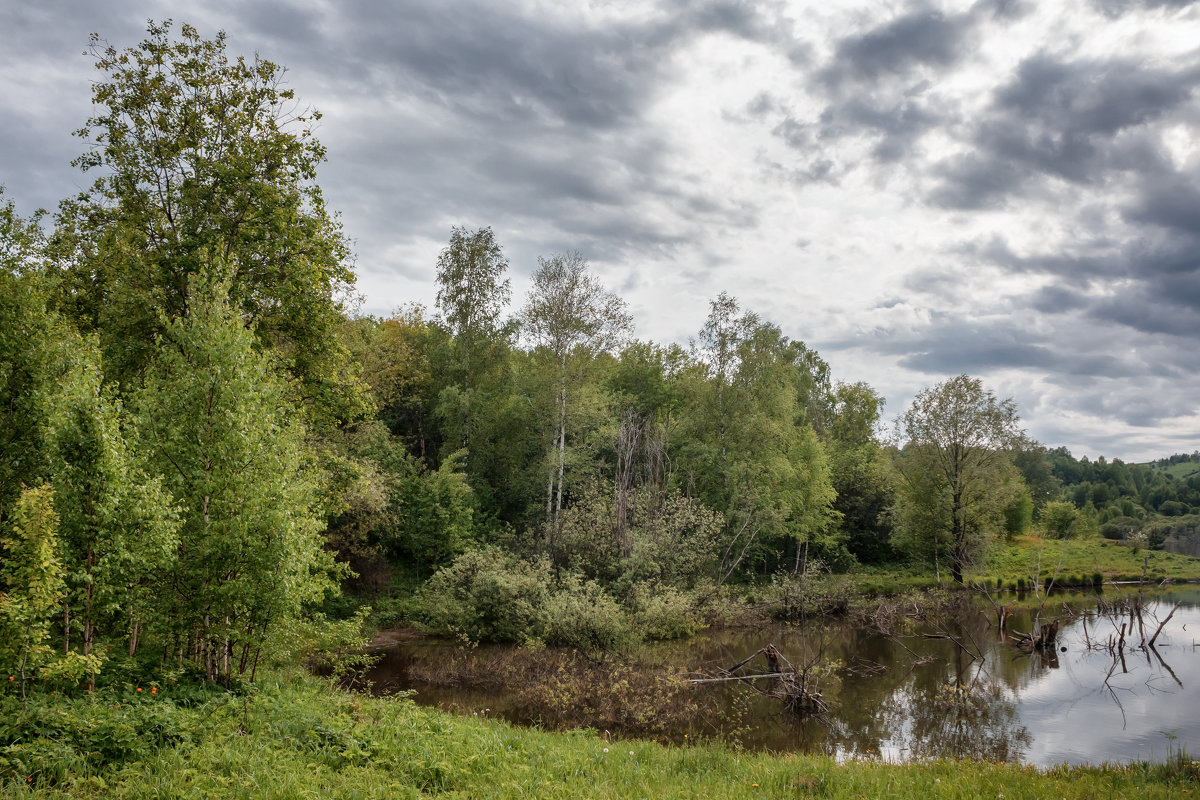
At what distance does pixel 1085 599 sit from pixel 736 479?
21395 mm

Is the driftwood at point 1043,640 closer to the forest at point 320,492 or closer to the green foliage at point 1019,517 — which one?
the forest at point 320,492

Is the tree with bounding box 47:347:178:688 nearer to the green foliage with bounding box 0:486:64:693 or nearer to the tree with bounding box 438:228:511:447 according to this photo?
the green foliage with bounding box 0:486:64:693

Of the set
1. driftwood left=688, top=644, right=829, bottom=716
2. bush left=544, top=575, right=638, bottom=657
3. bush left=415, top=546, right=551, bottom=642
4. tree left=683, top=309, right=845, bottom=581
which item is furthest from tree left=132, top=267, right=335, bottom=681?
tree left=683, top=309, right=845, bottom=581

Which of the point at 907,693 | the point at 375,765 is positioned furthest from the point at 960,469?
the point at 375,765

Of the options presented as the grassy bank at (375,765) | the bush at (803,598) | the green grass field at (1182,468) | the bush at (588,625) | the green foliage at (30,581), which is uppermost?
the green grass field at (1182,468)

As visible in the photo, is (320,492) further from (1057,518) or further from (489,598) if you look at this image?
(1057,518)

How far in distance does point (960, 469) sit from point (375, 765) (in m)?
37.5

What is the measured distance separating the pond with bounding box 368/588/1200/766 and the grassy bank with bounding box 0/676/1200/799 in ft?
12.1

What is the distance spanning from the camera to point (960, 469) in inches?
1459

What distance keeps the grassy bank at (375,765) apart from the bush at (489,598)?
12.0 meters

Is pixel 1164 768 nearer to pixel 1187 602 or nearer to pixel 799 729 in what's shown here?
pixel 799 729

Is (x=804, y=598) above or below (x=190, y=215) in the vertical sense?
below

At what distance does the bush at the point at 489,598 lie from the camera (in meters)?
22.9

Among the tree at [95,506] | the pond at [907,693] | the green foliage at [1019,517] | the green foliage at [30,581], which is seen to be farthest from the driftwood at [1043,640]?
the green foliage at [1019,517]
